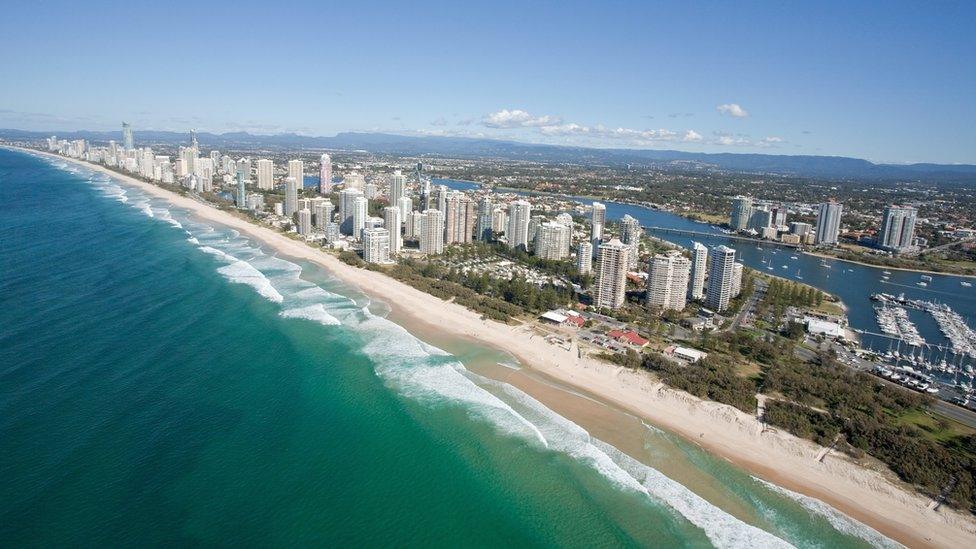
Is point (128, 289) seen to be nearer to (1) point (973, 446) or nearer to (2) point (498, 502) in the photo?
(2) point (498, 502)

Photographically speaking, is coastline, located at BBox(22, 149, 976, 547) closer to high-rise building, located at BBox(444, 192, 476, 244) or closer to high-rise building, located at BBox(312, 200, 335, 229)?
high-rise building, located at BBox(444, 192, 476, 244)

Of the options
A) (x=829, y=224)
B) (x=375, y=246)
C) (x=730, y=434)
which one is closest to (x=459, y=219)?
(x=375, y=246)

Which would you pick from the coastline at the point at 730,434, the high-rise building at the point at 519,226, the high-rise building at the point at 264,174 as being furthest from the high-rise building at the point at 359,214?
the high-rise building at the point at 264,174

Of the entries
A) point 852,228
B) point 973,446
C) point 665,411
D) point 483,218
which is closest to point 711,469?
point 665,411

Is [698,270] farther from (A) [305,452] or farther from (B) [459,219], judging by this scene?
(A) [305,452]

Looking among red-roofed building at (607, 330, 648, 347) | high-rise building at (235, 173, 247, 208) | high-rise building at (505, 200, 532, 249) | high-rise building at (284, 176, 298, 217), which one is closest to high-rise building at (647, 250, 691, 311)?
red-roofed building at (607, 330, 648, 347)

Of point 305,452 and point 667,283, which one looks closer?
point 305,452

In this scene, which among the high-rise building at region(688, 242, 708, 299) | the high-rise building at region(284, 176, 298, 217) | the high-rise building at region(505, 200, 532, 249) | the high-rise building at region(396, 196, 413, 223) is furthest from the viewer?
the high-rise building at region(284, 176, 298, 217)
